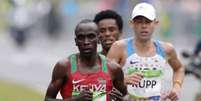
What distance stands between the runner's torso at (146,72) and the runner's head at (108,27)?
70 centimetres

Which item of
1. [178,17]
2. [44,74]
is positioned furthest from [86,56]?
[178,17]

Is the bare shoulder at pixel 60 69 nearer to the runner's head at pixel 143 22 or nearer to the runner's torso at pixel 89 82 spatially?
the runner's torso at pixel 89 82

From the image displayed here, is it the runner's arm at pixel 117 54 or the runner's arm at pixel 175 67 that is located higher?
the runner's arm at pixel 117 54

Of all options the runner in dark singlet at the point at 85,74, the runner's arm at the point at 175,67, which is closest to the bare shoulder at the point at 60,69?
the runner in dark singlet at the point at 85,74

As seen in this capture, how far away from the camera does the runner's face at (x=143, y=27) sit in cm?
884

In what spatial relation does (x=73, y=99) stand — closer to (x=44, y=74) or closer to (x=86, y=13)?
(x=44, y=74)

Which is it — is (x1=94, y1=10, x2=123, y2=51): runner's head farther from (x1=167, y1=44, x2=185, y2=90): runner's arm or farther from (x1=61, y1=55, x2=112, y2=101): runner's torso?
(x1=61, y1=55, x2=112, y2=101): runner's torso

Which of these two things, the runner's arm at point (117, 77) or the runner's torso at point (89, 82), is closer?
the runner's torso at point (89, 82)

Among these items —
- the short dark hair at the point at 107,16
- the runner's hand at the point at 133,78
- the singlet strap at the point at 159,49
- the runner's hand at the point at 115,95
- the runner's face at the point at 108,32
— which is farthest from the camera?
the short dark hair at the point at 107,16

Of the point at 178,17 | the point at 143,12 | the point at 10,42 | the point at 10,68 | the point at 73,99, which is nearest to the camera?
the point at 73,99

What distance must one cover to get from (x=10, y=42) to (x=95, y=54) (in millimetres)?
23247

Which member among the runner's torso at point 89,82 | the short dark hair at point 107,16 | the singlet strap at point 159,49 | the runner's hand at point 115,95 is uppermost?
the short dark hair at point 107,16

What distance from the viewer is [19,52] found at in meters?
29.0

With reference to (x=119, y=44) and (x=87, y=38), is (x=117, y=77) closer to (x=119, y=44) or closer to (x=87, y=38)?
(x=87, y=38)
